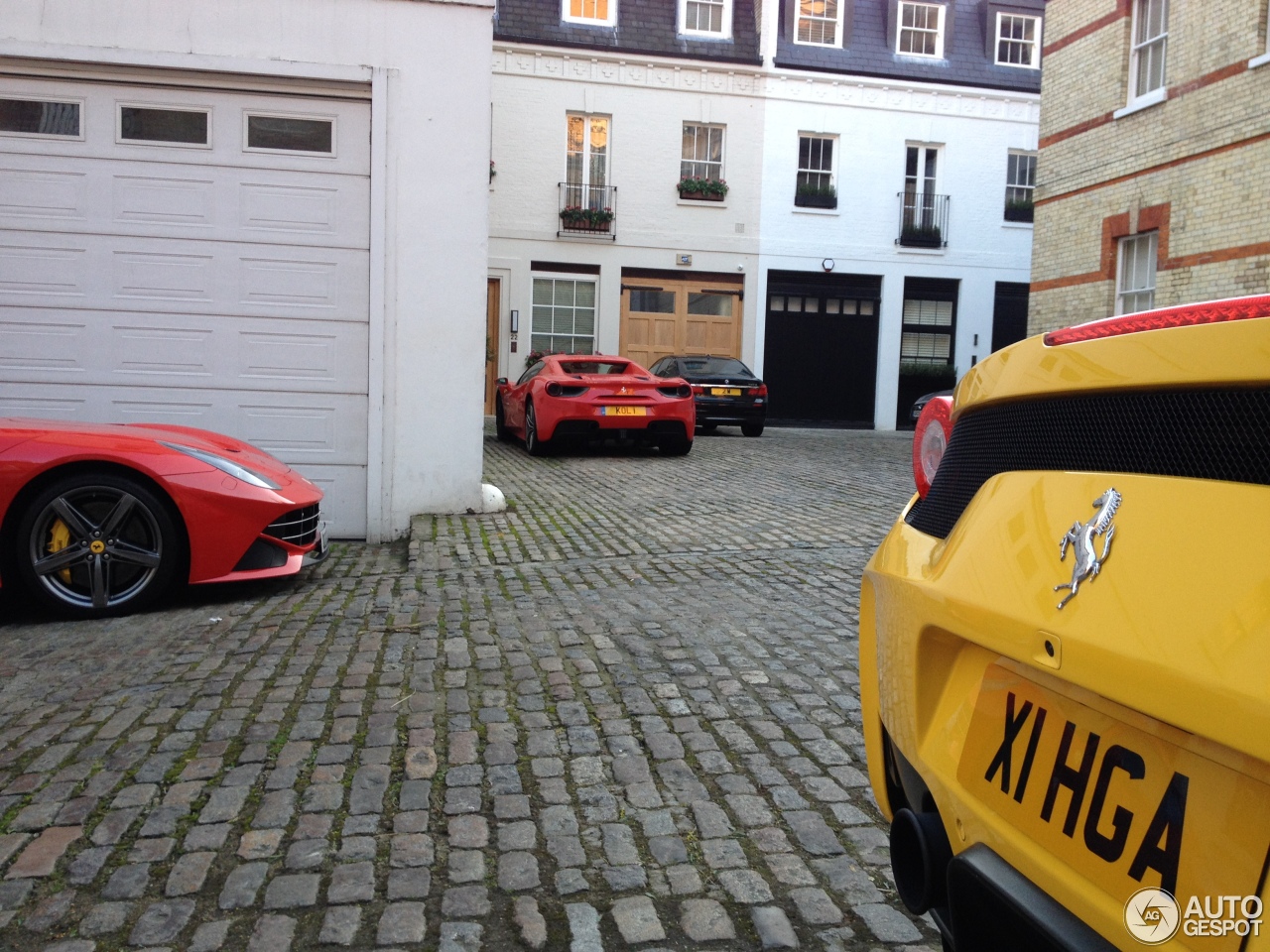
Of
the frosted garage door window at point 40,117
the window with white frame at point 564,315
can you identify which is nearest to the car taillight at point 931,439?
the frosted garage door window at point 40,117

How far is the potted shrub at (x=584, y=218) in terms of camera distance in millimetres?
22594

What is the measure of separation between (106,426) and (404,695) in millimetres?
2766

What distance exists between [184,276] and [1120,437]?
299 inches

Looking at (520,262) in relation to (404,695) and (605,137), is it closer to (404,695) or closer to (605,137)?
(605,137)

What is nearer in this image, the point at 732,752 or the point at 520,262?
the point at 732,752

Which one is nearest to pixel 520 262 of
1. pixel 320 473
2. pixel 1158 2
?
pixel 1158 2

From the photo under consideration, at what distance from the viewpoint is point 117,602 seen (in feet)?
17.8

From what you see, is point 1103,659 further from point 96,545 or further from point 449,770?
point 96,545

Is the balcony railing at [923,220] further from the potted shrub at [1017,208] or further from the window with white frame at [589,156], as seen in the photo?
the window with white frame at [589,156]

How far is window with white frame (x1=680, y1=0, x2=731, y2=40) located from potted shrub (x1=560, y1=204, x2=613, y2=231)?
420 centimetres

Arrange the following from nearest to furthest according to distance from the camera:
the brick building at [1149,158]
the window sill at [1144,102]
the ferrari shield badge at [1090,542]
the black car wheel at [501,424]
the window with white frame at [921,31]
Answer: the ferrari shield badge at [1090,542]
the brick building at [1149,158]
the window sill at [1144,102]
the black car wheel at [501,424]
the window with white frame at [921,31]

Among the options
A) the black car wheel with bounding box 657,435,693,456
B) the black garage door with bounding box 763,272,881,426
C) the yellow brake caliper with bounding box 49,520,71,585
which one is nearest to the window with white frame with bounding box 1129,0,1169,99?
the black car wheel with bounding box 657,435,693,456

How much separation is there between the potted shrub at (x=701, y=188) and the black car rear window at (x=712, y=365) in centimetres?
566

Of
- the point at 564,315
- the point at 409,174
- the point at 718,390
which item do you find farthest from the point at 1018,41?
the point at 409,174
